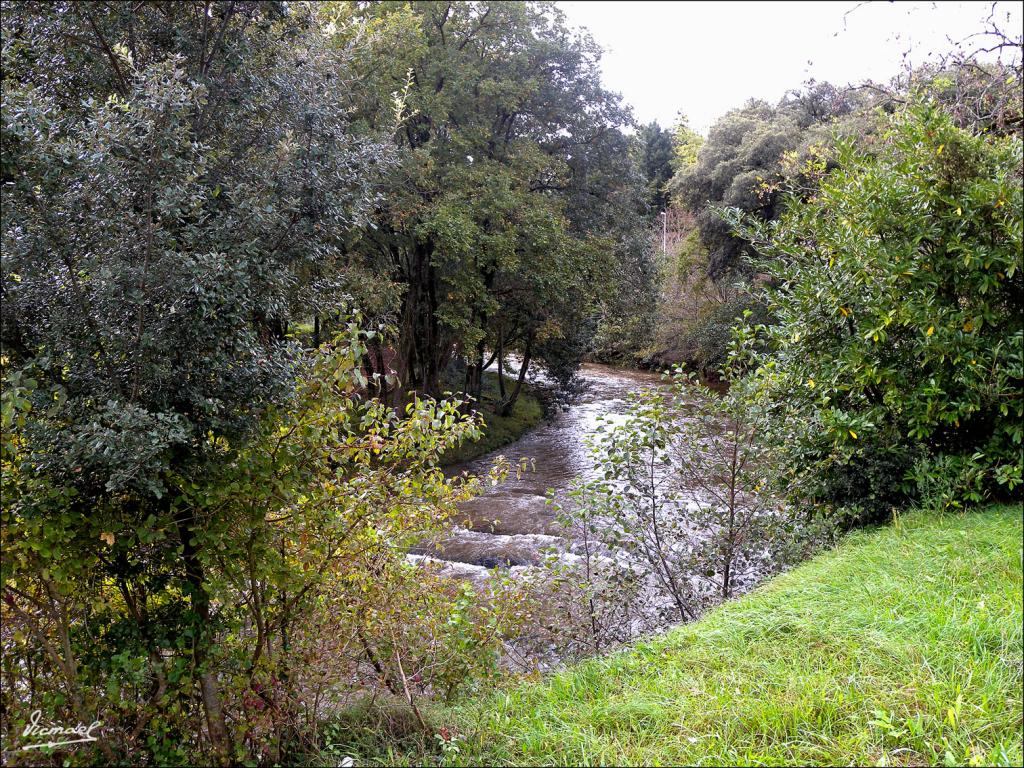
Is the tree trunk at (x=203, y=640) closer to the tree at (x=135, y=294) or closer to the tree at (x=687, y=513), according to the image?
the tree at (x=135, y=294)

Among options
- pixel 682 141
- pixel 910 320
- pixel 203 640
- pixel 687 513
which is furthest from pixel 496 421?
pixel 682 141

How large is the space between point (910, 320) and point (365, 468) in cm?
339

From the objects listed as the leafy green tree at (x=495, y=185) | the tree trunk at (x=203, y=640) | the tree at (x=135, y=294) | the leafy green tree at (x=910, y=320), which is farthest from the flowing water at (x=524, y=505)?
the leafy green tree at (x=495, y=185)

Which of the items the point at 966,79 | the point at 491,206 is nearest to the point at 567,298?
the point at 491,206

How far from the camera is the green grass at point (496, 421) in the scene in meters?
15.4

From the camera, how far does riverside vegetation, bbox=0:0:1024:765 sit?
9.23 ft

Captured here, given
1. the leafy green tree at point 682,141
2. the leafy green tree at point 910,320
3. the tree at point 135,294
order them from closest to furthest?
1. the tree at point 135,294
2. the leafy green tree at point 910,320
3. the leafy green tree at point 682,141

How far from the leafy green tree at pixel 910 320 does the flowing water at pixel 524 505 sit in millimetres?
1484

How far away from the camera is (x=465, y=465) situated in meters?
14.7

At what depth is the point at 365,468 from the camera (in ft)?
12.9

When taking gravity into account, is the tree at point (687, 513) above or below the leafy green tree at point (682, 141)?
below

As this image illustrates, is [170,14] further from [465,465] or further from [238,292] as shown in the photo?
[465,465]

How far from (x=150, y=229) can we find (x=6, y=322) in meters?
0.74

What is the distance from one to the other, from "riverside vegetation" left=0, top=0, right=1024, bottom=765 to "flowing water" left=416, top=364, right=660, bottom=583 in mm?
955
